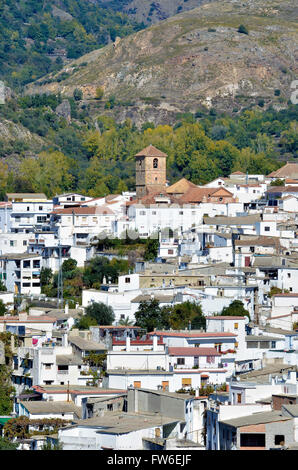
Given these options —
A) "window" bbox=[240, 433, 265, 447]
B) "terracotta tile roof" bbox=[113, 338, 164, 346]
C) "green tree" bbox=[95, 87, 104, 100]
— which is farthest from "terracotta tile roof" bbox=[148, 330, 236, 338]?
"green tree" bbox=[95, 87, 104, 100]

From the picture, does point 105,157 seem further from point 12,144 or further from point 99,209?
point 99,209

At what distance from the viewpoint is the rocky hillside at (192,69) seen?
142375 millimetres

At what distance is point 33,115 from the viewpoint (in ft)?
408

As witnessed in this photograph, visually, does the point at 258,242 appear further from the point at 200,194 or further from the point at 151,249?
the point at 200,194

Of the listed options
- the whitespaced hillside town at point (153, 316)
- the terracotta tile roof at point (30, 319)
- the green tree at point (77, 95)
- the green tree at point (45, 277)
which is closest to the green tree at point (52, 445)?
the whitespaced hillside town at point (153, 316)

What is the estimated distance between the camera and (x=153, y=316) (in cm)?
5050

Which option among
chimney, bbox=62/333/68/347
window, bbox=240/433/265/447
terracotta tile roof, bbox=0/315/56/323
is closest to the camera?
window, bbox=240/433/265/447

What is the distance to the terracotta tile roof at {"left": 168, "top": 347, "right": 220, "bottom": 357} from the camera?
140 feet

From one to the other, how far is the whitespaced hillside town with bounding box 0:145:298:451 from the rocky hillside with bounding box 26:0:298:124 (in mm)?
59822

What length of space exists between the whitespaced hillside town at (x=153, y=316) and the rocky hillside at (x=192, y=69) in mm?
59822

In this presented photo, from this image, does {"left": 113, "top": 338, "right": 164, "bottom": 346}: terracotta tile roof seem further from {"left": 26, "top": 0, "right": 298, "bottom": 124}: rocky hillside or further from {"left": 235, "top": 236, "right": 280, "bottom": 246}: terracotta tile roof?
{"left": 26, "top": 0, "right": 298, "bottom": 124}: rocky hillside

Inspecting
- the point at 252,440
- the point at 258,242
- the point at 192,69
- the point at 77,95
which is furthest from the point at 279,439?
the point at 192,69

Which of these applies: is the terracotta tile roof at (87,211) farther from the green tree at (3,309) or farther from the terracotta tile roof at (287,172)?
the terracotta tile roof at (287,172)
